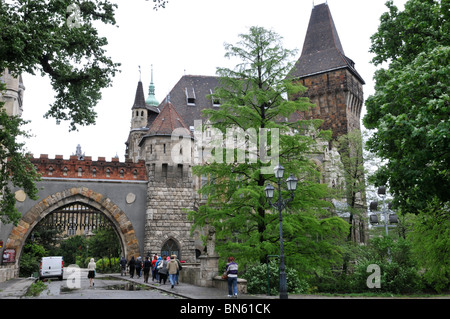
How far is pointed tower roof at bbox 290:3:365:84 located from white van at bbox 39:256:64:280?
3049 cm

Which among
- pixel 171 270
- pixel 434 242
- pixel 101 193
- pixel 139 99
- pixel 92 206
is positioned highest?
pixel 139 99

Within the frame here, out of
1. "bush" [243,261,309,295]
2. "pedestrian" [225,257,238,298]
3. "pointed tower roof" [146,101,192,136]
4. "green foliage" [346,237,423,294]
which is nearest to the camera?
"pedestrian" [225,257,238,298]

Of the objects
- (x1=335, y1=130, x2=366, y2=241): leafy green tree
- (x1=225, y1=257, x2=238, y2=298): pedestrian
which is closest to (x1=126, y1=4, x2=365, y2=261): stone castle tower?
(x1=335, y1=130, x2=366, y2=241): leafy green tree

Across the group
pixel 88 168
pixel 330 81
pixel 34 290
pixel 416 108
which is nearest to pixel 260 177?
pixel 416 108

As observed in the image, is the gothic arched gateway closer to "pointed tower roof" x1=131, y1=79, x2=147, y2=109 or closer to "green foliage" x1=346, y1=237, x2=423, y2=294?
"pointed tower roof" x1=131, y1=79, x2=147, y2=109

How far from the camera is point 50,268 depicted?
2539cm

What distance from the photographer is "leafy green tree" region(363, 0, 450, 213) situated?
33.2 feet

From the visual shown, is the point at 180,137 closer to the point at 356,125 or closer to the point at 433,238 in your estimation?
the point at 433,238

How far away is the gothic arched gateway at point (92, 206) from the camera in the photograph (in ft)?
89.0

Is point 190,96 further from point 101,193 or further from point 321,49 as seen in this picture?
point 101,193

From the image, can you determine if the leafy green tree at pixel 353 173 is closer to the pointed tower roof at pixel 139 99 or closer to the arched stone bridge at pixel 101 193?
the arched stone bridge at pixel 101 193

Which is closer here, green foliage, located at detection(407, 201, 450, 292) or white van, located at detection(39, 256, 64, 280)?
green foliage, located at detection(407, 201, 450, 292)

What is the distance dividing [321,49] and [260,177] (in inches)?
1395
